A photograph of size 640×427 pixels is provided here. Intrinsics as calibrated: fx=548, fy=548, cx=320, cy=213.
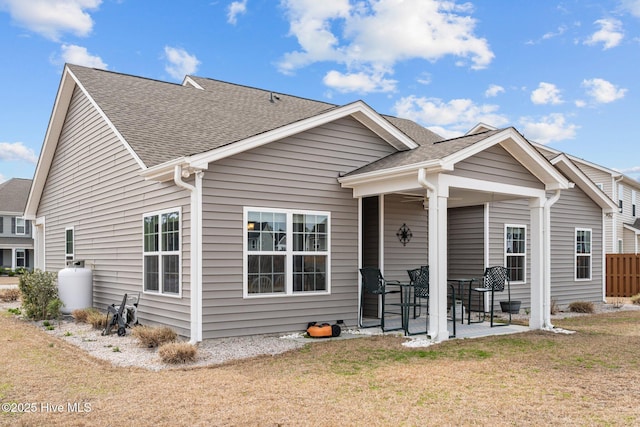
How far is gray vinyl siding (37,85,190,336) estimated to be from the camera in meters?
9.30

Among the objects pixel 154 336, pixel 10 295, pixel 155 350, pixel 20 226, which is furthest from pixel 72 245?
pixel 20 226

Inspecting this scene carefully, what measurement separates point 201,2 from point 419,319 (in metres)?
9.57

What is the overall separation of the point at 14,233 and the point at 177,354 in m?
35.6

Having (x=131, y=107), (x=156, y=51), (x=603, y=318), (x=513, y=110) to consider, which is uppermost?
(x=156, y=51)

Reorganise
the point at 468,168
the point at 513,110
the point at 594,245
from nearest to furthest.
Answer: the point at 468,168 → the point at 594,245 → the point at 513,110

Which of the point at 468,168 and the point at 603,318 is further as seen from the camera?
the point at 603,318

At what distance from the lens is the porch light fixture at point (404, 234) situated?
1133 centimetres

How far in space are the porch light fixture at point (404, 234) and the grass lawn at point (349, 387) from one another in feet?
10.7

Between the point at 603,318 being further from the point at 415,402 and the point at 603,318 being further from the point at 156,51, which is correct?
the point at 156,51

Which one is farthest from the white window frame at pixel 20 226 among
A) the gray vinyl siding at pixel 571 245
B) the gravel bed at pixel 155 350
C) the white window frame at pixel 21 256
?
the gray vinyl siding at pixel 571 245

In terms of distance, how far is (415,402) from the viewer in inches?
205

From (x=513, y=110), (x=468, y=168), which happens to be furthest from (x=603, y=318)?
(x=513, y=110)

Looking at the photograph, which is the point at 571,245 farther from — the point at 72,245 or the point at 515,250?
the point at 72,245

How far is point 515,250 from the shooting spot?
1373 centimetres
